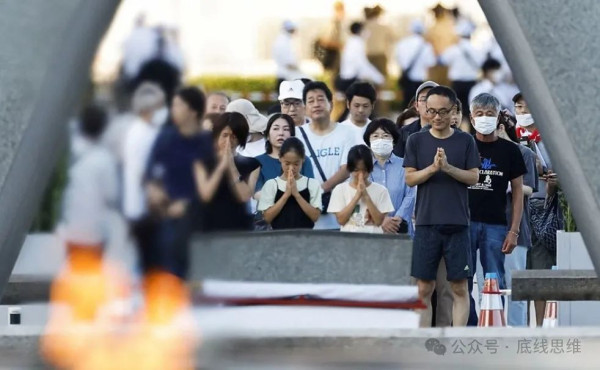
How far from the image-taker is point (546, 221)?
11.4m

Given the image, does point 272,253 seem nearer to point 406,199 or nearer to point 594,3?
point 406,199

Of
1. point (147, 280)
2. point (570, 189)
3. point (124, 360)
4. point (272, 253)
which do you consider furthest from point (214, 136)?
point (570, 189)

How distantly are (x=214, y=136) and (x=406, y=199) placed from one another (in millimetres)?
1635

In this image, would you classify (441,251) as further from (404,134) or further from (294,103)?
(294,103)

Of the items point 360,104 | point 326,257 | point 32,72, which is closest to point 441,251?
point 326,257

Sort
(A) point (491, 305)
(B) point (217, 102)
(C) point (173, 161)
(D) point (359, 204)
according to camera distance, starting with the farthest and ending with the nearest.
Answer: (B) point (217, 102), (A) point (491, 305), (D) point (359, 204), (C) point (173, 161)

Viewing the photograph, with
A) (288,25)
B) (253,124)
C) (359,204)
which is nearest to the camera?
(359,204)

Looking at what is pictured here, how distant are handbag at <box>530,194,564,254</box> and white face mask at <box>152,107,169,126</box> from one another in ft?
14.0

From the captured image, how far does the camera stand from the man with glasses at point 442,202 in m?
9.75

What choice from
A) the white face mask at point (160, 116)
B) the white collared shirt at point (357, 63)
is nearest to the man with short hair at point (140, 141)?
the white face mask at point (160, 116)

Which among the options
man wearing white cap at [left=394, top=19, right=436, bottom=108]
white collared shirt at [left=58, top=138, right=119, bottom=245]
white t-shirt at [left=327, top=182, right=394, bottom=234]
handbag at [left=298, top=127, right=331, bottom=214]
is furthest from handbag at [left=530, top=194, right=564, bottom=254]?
man wearing white cap at [left=394, top=19, right=436, bottom=108]

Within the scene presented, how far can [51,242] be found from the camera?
8164mm

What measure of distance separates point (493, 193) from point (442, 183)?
0.72 metres

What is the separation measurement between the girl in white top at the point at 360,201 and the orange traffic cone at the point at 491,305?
881mm
